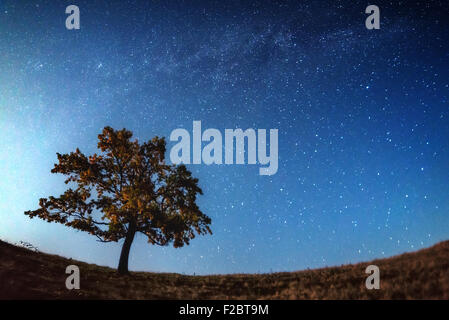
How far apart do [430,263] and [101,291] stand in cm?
1638

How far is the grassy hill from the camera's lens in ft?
34.5

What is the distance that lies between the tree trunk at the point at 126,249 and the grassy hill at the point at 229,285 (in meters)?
1.72

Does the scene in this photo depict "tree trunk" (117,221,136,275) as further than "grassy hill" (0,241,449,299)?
Yes

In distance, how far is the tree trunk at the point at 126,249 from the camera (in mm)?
18750

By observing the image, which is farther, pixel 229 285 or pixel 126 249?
pixel 126 249

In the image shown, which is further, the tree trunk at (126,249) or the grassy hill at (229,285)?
the tree trunk at (126,249)

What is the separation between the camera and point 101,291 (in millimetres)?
12711

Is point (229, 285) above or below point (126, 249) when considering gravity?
below

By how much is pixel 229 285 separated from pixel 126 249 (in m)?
8.17

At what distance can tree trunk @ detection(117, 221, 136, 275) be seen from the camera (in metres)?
18.8

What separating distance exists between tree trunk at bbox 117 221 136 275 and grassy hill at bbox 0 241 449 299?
1.72 meters

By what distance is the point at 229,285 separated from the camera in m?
16.4

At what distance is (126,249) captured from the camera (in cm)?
1909
